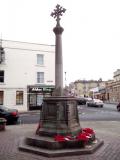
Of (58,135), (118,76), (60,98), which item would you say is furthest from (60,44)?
(118,76)

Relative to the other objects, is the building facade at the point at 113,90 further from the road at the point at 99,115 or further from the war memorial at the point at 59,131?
the war memorial at the point at 59,131

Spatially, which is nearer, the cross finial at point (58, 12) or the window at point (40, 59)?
the cross finial at point (58, 12)

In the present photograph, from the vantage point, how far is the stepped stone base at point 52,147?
28.0ft

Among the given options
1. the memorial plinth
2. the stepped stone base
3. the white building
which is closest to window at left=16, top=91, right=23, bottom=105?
the white building

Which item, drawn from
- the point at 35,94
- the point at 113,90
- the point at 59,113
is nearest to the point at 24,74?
the point at 35,94

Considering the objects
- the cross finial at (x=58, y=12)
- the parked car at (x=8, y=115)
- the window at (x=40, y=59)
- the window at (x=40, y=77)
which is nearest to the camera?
the cross finial at (x=58, y=12)

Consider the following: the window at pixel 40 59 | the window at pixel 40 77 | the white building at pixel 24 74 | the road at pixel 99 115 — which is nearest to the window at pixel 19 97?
the white building at pixel 24 74

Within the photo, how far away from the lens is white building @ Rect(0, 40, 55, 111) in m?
33.5

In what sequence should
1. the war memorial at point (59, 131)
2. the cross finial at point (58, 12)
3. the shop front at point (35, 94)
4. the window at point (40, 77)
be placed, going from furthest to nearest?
the window at point (40, 77) < the shop front at point (35, 94) < the cross finial at point (58, 12) < the war memorial at point (59, 131)

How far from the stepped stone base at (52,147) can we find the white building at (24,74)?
2419 centimetres

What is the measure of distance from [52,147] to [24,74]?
26.2 m

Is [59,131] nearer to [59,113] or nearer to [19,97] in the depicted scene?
[59,113]

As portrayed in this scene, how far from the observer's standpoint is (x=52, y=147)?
8914 mm

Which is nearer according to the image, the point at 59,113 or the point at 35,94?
the point at 59,113
